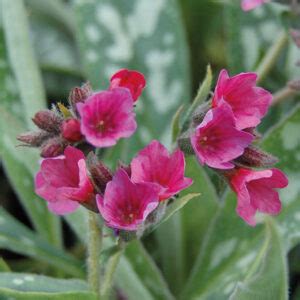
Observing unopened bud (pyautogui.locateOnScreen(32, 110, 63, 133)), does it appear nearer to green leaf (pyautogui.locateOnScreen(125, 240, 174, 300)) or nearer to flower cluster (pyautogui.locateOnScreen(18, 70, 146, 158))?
flower cluster (pyautogui.locateOnScreen(18, 70, 146, 158))

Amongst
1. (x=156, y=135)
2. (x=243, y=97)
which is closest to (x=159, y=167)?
(x=243, y=97)

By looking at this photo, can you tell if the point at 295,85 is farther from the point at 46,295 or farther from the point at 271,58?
the point at 46,295

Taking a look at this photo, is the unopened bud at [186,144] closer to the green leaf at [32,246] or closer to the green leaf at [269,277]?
the green leaf at [269,277]

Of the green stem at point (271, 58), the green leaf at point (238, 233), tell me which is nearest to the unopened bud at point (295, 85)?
the green leaf at point (238, 233)

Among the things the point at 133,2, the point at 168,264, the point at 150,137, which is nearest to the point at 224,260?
the point at 168,264

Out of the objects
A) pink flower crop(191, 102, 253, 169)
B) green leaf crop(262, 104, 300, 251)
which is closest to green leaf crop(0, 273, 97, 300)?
pink flower crop(191, 102, 253, 169)

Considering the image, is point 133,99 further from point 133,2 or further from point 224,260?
point 133,2

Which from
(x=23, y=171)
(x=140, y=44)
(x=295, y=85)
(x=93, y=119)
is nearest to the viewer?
(x=93, y=119)

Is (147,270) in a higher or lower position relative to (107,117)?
lower
